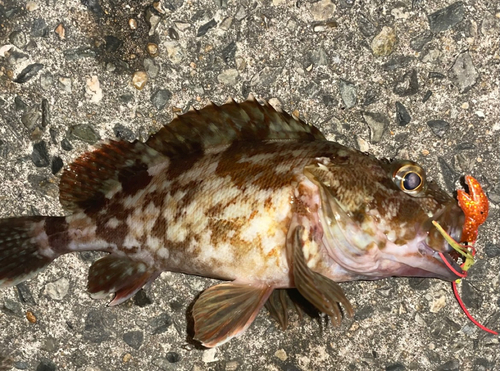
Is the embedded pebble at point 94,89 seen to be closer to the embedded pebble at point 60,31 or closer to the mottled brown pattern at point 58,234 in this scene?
the embedded pebble at point 60,31

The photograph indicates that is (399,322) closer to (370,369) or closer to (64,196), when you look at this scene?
(370,369)

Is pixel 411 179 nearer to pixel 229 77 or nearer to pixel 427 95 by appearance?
pixel 427 95

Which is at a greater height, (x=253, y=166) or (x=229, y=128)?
(x=229, y=128)

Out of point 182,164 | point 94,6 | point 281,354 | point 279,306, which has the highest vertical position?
point 94,6

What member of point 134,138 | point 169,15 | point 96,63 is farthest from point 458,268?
point 96,63

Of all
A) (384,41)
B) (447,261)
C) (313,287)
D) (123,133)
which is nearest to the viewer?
(313,287)

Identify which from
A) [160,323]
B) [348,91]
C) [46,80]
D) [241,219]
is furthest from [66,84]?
[348,91]

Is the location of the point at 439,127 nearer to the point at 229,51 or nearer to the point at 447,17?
the point at 447,17

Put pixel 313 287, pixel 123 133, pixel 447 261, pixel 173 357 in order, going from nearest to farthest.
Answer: pixel 313 287 → pixel 447 261 → pixel 123 133 → pixel 173 357

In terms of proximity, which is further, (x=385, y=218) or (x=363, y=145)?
(x=363, y=145)
